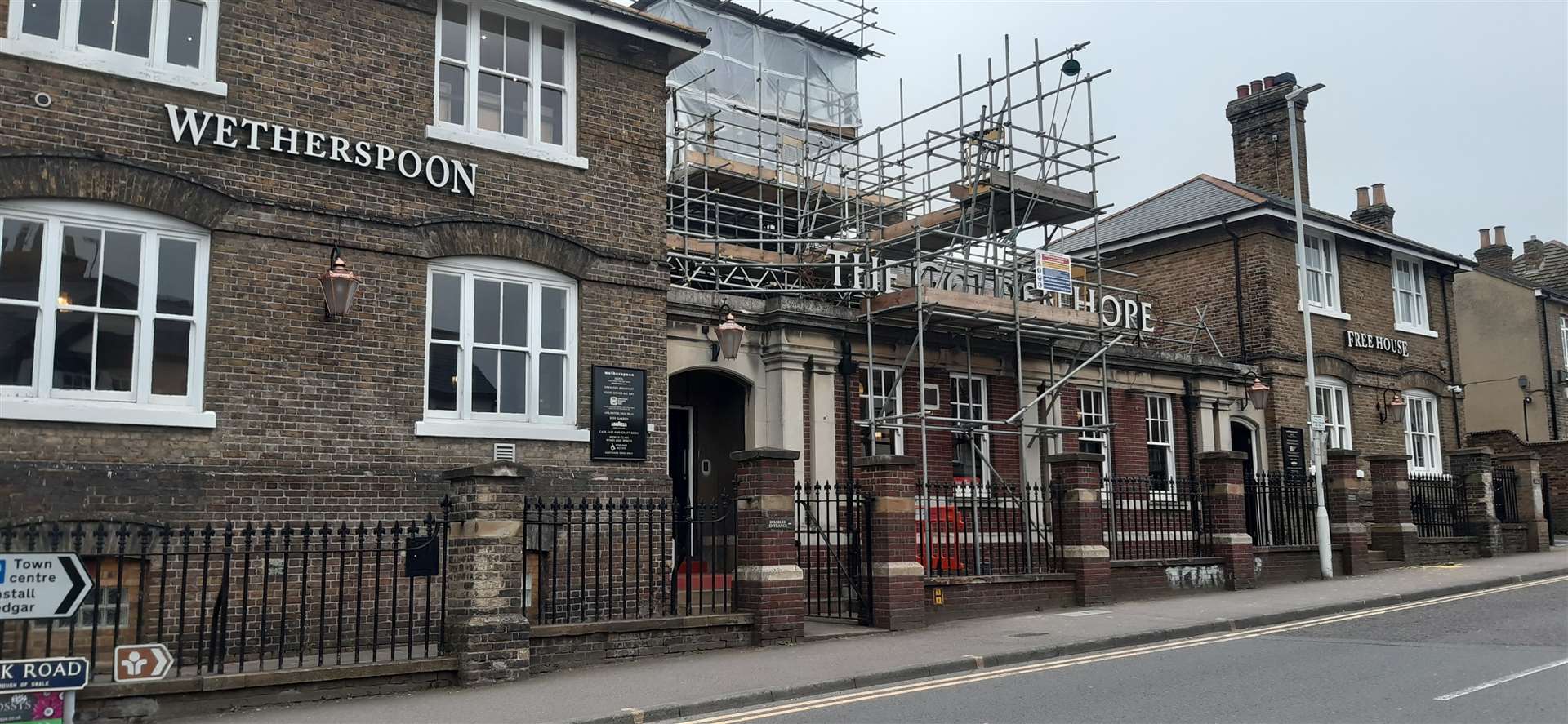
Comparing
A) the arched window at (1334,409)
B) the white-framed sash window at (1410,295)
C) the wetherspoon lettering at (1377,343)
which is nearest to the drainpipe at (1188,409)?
the arched window at (1334,409)

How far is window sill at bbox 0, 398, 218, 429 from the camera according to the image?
10102 mm

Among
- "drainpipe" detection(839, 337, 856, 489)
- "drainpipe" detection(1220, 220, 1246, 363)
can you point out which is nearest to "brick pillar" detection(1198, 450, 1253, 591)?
"drainpipe" detection(839, 337, 856, 489)

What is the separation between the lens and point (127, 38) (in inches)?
438

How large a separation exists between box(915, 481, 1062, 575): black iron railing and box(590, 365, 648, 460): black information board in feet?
11.4

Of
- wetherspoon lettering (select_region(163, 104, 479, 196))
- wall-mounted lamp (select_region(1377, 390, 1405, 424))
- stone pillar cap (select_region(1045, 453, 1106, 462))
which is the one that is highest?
wetherspoon lettering (select_region(163, 104, 479, 196))

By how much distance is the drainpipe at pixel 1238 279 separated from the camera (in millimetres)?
23984

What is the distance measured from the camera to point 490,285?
1298 cm

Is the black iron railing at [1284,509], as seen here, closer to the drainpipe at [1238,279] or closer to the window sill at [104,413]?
the drainpipe at [1238,279]

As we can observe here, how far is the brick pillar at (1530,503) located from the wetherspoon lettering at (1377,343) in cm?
317

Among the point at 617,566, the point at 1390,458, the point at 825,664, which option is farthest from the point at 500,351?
the point at 1390,458

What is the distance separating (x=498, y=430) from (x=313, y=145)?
347cm

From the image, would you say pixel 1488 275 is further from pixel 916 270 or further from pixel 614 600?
pixel 614 600

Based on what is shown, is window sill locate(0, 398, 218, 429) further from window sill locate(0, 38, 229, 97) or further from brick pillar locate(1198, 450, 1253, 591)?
brick pillar locate(1198, 450, 1253, 591)

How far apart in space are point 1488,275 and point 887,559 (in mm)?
28025
